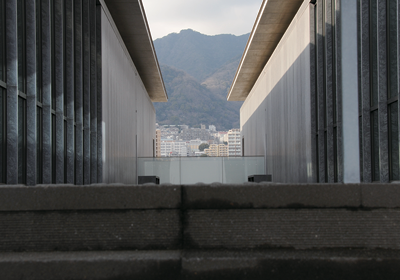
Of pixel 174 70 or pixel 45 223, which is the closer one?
pixel 45 223

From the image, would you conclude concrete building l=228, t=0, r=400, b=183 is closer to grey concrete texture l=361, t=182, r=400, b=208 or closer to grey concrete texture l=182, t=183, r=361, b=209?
grey concrete texture l=361, t=182, r=400, b=208

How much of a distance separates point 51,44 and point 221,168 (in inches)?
452

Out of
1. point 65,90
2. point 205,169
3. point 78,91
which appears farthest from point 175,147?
point 65,90

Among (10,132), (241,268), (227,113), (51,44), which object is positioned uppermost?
(227,113)

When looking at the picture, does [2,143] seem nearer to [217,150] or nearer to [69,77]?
[69,77]

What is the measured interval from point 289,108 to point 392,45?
864cm

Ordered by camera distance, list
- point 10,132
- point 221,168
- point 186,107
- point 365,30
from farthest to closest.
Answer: point 186,107 → point 221,168 → point 365,30 → point 10,132

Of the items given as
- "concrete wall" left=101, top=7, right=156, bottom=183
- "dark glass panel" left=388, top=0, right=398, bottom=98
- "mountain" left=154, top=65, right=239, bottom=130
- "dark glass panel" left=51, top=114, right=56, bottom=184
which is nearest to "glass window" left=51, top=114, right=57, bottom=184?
"dark glass panel" left=51, top=114, right=56, bottom=184

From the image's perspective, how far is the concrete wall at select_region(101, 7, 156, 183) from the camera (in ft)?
51.4

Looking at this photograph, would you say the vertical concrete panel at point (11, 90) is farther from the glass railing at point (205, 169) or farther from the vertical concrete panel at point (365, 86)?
the glass railing at point (205, 169)

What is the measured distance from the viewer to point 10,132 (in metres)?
7.69

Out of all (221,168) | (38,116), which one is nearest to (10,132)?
(38,116)

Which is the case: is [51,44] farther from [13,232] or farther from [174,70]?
[174,70]

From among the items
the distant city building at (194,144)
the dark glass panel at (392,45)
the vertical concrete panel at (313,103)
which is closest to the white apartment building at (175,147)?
the distant city building at (194,144)
